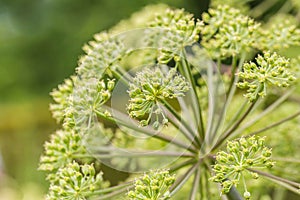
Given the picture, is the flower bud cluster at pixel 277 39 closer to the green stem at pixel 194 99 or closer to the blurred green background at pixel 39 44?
the green stem at pixel 194 99

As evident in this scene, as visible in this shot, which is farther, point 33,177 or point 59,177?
point 33,177

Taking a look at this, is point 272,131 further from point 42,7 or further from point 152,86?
point 42,7

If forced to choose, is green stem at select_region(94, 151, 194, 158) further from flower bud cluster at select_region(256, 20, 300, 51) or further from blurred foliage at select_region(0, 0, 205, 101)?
blurred foliage at select_region(0, 0, 205, 101)

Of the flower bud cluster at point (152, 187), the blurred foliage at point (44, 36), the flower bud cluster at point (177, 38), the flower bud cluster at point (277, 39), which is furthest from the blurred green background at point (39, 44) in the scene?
the flower bud cluster at point (152, 187)

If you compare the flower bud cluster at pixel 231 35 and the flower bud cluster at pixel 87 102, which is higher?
the flower bud cluster at pixel 231 35

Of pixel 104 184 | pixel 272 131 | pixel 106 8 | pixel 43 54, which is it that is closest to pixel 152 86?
pixel 104 184

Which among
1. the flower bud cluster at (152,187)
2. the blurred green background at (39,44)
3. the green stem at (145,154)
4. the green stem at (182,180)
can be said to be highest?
the blurred green background at (39,44)
